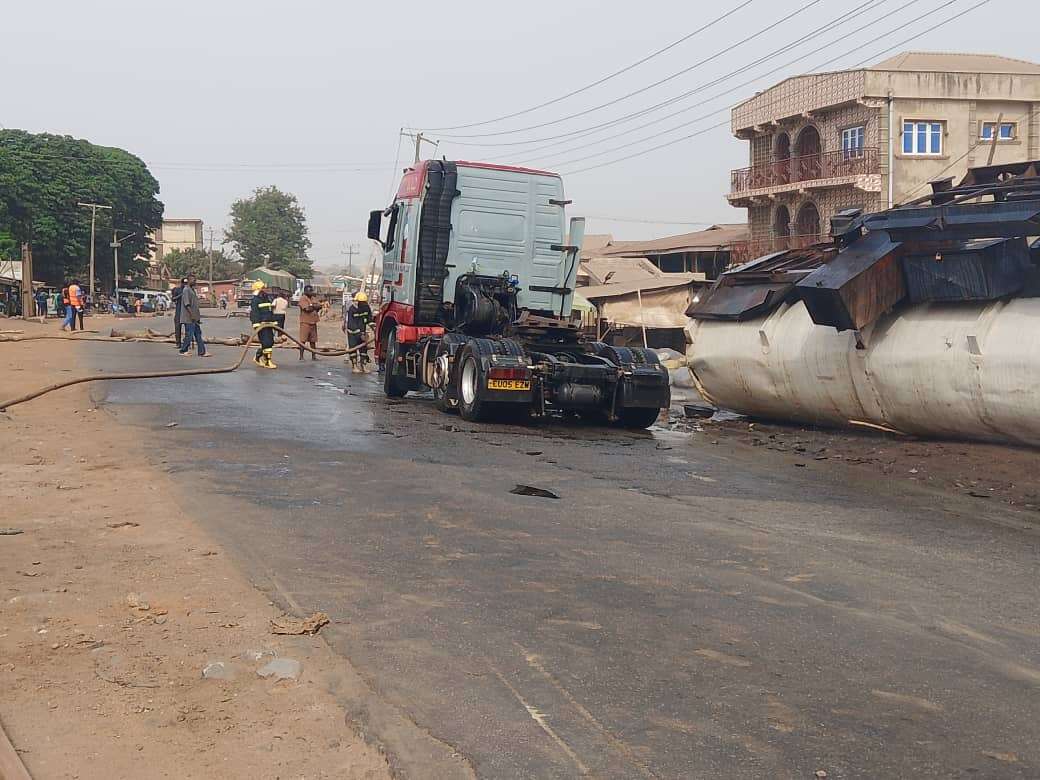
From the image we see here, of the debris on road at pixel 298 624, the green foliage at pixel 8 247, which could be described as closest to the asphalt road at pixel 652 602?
the debris on road at pixel 298 624

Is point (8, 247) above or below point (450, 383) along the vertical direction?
above

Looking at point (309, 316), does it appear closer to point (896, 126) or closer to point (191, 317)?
point (191, 317)

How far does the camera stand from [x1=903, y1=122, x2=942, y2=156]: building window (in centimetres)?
3862

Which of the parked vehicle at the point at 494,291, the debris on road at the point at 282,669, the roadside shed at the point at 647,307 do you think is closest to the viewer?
the debris on road at the point at 282,669

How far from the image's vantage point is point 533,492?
8688 mm

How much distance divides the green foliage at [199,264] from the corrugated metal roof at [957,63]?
91.6m

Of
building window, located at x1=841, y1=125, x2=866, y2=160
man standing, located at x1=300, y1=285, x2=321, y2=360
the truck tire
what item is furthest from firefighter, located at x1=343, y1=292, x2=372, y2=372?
building window, located at x1=841, y1=125, x2=866, y2=160

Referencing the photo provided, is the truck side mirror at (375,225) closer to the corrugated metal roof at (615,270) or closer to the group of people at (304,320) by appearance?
the group of people at (304,320)

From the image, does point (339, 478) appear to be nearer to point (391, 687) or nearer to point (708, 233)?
point (391, 687)

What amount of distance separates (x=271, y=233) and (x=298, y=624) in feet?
430

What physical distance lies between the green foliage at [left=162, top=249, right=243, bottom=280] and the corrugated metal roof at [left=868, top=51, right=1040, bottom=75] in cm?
9157

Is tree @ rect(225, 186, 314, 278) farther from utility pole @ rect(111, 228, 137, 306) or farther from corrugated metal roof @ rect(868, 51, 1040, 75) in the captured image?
corrugated metal roof @ rect(868, 51, 1040, 75)

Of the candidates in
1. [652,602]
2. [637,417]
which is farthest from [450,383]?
[652,602]

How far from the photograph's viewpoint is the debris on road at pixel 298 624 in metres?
4.84
